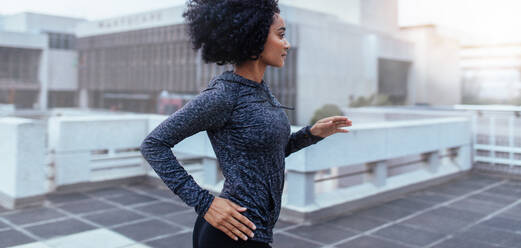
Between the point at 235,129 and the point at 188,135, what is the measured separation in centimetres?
18

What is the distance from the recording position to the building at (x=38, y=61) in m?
63.2

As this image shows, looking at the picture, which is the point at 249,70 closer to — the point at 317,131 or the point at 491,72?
the point at 317,131

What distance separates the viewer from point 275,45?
191 centimetres

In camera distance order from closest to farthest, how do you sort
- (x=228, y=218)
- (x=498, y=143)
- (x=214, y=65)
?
(x=228, y=218)
(x=498, y=143)
(x=214, y=65)

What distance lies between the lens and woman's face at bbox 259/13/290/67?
1902mm

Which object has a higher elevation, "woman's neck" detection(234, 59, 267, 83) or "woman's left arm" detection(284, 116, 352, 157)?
"woman's neck" detection(234, 59, 267, 83)

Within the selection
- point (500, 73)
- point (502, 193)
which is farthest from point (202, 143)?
point (500, 73)

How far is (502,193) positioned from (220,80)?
778cm

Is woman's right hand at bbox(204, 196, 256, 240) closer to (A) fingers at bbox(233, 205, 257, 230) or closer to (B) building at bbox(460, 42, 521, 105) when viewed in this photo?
(A) fingers at bbox(233, 205, 257, 230)

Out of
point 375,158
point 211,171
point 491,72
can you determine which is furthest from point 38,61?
point 375,158

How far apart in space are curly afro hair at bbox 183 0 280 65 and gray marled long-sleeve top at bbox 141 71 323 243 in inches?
4.1

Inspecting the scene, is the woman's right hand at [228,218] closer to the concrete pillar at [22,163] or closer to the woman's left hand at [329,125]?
the woman's left hand at [329,125]

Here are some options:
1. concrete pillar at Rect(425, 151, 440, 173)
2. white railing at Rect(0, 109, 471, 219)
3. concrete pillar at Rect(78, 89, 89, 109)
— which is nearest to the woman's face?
white railing at Rect(0, 109, 471, 219)

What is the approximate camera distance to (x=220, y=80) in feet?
6.13
